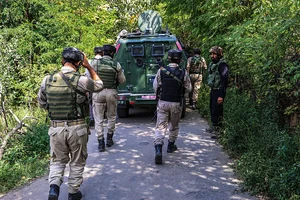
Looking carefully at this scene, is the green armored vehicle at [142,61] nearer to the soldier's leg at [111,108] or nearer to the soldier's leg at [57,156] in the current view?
the soldier's leg at [111,108]

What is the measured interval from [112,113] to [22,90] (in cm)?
522

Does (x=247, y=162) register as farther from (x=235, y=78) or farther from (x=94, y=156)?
(x=235, y=78)

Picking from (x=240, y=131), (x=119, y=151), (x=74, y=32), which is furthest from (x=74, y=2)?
(x=240, y=131)

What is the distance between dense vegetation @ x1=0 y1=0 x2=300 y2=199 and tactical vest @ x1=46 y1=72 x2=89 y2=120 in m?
1.82

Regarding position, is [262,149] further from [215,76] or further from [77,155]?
[77,155]

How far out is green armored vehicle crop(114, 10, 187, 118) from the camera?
8133 mm

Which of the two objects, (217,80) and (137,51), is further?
(137,51)

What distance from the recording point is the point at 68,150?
3770 millimetres

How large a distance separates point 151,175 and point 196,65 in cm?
567

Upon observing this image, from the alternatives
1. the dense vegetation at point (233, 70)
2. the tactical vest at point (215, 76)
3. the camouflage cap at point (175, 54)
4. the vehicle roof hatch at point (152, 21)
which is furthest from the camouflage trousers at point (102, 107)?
the vehicle roof hatch at point (152, 21)

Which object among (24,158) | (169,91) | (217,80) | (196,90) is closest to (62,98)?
(169,91)

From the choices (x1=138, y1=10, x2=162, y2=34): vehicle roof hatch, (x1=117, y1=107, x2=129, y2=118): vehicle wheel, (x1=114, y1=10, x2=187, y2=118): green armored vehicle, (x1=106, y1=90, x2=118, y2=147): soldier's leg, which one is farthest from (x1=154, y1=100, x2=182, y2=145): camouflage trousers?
(x1=138, y1=10, x2=162, y2=34): vehicle roof hatch

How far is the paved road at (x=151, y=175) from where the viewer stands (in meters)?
4.10

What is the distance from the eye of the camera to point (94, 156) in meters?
5.73
